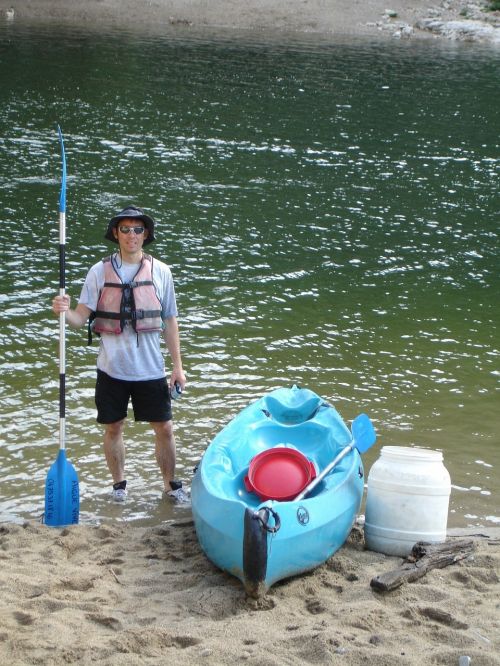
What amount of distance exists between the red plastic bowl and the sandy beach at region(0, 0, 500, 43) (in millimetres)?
40205

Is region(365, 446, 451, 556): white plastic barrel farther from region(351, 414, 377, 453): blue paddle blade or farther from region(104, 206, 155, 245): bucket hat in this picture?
region(104, 206, 155, 245): bucket hat

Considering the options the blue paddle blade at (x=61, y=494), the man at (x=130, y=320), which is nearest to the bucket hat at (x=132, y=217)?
the man at (x=130, y=320)

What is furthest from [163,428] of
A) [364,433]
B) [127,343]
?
[364,433]

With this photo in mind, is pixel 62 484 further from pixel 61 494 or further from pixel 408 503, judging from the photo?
pixel 408 503

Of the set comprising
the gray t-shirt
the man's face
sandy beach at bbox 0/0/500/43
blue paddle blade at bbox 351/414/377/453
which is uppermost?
sandy beach at bbox 0/0/500/43

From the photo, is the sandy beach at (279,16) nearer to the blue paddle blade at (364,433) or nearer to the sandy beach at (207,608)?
the blue paddle blade at (364,433)

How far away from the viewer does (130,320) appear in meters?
6.59

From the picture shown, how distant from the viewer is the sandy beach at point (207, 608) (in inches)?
180

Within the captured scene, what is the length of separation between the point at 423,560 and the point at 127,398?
2.37m

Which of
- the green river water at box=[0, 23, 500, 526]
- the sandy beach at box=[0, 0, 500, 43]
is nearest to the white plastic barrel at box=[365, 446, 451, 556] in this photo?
the green river water at box=[0, 23, 500, 526]

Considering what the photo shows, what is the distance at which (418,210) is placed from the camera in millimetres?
17125

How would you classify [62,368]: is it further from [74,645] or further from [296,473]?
[74,645]

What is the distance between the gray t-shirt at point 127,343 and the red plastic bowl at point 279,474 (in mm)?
1007

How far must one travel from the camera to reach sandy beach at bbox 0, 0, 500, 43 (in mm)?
46219
